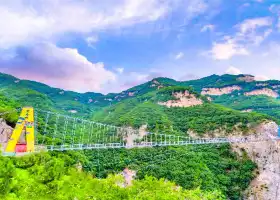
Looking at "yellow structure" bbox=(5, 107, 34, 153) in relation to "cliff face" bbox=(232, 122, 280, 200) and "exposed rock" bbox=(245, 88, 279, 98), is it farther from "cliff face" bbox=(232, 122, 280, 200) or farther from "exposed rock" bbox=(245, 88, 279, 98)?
"exposed rock" bbox=(245, 88, 279, 98)

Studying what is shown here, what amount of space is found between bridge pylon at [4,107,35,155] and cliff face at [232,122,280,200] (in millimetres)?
36282

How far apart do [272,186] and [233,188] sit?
6350 millimetres

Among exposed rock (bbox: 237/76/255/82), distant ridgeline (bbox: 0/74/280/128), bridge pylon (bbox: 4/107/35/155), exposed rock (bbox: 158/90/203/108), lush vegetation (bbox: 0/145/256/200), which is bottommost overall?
lush vegetation (bbox: 0/145/256/200)

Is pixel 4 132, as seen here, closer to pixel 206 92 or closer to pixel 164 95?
pixel 164 95

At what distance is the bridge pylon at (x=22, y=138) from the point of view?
130 ft

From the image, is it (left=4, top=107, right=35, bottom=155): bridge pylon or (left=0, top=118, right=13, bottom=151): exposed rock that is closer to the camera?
(left=4, top=107, right=35, bottom=155): bridge pylon

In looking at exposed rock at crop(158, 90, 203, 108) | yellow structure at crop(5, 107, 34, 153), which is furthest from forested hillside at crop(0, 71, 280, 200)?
yellow structure at crop(5, 107, 34, 153)

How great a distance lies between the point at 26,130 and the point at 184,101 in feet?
204

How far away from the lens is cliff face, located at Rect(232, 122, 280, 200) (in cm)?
5847

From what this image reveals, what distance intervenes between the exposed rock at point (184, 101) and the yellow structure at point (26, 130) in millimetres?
58172

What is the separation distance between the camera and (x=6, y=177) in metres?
21.3

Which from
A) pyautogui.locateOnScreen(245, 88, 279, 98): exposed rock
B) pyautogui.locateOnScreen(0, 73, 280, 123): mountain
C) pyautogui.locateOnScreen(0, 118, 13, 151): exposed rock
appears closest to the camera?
pyautogui.locateOnScreen(0, 118, 13, 151): exposed rock

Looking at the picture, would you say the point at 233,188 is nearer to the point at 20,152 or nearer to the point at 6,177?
the point at 20,152

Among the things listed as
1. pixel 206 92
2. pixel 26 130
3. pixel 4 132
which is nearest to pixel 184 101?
pixel 4 132
